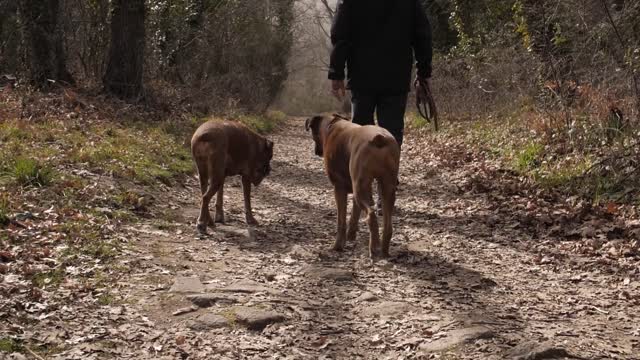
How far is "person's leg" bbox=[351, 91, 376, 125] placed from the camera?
7.36 meters

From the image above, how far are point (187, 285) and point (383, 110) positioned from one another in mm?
3189

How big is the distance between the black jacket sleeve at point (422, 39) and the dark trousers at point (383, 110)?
16.9 inches

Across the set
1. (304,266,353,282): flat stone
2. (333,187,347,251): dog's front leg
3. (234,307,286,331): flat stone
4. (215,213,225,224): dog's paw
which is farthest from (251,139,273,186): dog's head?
(234,307,286,331): flat stone

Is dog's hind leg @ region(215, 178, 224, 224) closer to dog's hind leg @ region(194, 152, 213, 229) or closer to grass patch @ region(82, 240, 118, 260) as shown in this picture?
dog's hind leg @ region(194, 152, 213, 229)

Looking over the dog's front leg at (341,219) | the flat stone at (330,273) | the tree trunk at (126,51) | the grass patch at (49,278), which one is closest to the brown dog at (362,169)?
the dog's front leg at (341,219)

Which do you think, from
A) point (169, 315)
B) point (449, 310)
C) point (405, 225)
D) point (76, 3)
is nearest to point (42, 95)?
point (76, 3)

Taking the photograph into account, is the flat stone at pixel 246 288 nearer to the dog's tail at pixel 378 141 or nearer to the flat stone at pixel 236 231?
the dog's tail at pixel 378 141

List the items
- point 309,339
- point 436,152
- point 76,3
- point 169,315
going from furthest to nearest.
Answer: point 76,3, point 436,152, point 169,315, point 309,339

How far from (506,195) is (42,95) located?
28.4 feet

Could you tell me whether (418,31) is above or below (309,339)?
above

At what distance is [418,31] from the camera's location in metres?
7.23

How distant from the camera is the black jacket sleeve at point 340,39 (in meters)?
7.11

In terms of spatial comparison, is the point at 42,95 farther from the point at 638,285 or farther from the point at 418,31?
the point at 638,285

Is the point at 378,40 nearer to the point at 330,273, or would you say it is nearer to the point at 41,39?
the point at 330,273
